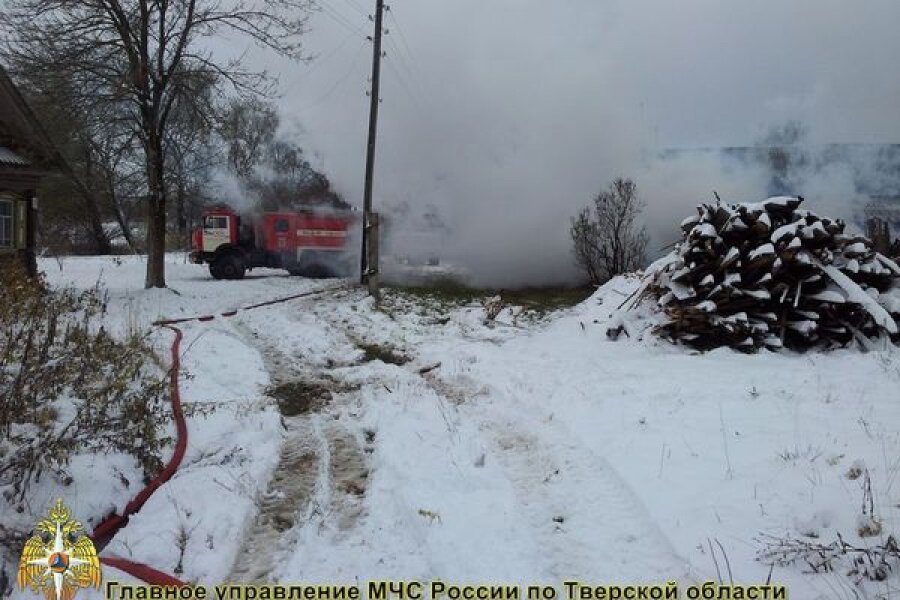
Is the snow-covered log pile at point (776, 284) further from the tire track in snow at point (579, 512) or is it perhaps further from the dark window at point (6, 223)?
the dark window at point (6, 223)

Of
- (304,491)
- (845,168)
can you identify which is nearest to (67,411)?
(304,491)

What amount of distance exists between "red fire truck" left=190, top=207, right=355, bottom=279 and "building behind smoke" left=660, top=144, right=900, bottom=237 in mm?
11011

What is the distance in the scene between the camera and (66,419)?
420 centimetres

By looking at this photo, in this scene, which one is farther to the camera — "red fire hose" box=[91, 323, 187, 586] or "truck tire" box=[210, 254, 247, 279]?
"truck tire" box=[210, 254, 247, 279]

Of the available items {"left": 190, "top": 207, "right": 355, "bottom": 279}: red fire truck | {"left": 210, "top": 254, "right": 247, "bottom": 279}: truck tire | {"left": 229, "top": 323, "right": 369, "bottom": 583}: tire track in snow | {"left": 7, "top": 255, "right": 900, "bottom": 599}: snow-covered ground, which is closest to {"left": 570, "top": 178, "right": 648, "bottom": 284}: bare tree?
{"left": 7, "top": 255, "right": 900, "bottom": 599}: snow-covered ground

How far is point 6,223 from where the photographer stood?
11.7 m

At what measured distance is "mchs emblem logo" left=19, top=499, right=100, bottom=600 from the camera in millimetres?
2605

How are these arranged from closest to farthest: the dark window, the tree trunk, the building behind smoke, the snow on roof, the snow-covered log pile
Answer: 1. the snow-covered log pile
2. the snow on roof
3. the dark window
4. the tree trunk
5. the building behind smoke

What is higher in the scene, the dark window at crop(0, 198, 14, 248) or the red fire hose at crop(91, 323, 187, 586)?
the dark window at crop(0, 198, 14, 248)

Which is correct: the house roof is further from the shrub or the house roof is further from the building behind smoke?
the building behind smoke

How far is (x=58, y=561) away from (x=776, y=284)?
7.00 m

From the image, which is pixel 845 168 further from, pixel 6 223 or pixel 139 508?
pixel 6 223

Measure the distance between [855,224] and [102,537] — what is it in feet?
64.9

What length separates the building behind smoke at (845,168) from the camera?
54.4 feet
